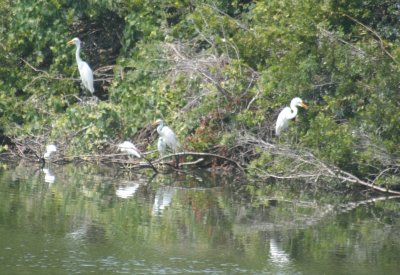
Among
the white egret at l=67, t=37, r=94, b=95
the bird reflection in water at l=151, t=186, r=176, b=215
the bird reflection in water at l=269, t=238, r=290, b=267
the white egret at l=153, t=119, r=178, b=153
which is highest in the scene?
the white egret at l=67, t=37, r=94, b=95

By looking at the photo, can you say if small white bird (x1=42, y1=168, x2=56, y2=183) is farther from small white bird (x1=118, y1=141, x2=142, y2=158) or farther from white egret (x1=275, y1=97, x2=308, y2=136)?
white egret (x1=275, y1=97, x2=308, y2=136)

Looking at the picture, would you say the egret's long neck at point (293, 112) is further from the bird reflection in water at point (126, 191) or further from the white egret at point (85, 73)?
the white egret at point (85, 73)

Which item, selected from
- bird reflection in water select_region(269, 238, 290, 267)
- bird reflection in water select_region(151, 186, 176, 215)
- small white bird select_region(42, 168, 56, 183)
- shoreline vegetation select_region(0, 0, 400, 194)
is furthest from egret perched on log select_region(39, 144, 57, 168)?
bird reflection in water select_region(269, 238, 290, 267)

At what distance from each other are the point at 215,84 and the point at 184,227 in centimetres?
534

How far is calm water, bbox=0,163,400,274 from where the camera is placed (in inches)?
378

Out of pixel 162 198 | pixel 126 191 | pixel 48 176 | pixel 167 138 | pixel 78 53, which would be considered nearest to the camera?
pixel 162 198

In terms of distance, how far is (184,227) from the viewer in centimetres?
1151

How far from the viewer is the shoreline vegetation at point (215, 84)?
1459 cm

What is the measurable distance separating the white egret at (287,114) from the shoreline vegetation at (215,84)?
14 centimetres

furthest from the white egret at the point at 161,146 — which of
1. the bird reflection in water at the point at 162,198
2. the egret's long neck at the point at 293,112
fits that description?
the egret's long neck at the point at 293,112

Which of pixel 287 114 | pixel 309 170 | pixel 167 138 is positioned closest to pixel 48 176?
pixel 167 138

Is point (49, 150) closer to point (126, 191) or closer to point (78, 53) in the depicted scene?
point (78, 53)

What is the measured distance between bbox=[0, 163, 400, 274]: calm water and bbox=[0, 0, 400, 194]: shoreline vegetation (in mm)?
698

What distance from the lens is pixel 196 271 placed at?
9.25m
